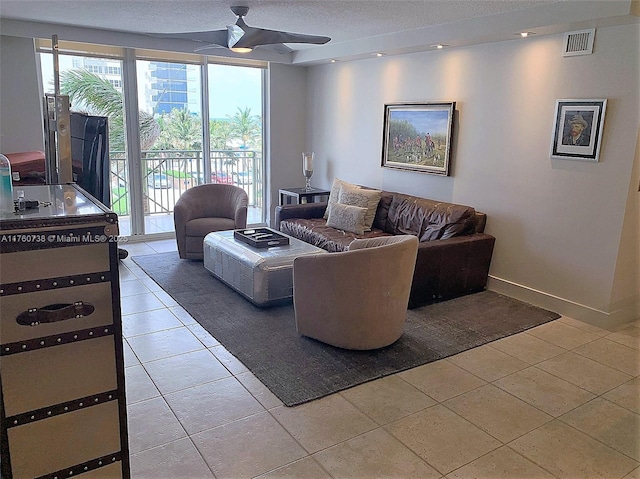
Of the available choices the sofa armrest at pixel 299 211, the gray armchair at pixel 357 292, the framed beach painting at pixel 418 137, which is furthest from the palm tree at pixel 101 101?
the gray armchair at pixel 357 292

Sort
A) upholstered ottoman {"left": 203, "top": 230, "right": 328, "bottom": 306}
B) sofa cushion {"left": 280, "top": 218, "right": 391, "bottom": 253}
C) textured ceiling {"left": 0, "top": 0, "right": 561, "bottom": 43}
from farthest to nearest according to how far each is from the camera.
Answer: sofa cushion {"left": 280, "top": 218, "right": 391, "bottom": 253}
upholstered ottoman {"left": 203, "top": 230, "right": 328, "bottom": 306}
textured ceiling {"left": 0, "top": 0, "right": 561, "bottom": 43}

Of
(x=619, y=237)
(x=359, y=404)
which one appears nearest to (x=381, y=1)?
(x=619, y=237)

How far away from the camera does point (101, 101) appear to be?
5.80 meters

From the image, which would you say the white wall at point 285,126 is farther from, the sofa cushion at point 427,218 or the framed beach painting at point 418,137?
the sofa cushion at point 427,218

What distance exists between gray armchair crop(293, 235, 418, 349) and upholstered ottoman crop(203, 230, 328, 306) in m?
0.66

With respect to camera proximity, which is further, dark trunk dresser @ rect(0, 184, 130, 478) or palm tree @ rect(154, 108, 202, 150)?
palm tree @ rect(154, 108, 202, 150)

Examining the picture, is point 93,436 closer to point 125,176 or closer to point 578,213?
point 578,213

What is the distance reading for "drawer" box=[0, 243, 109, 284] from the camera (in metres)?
1.55

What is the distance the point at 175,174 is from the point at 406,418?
16.7ft

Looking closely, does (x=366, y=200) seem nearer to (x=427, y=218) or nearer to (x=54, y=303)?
(x=427, y=218)

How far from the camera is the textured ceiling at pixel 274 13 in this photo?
12.4ft

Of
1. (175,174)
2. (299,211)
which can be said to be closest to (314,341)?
(299,211)

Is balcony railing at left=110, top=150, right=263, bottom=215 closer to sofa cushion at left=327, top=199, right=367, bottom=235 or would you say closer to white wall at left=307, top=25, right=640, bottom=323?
sofa cushion at left=327, top=199, right=367, bottom=235

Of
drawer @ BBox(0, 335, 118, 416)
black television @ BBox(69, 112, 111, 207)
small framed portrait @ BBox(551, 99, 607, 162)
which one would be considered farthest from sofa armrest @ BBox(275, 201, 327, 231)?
drawer @ BBox(0, 335, 118, 416)
